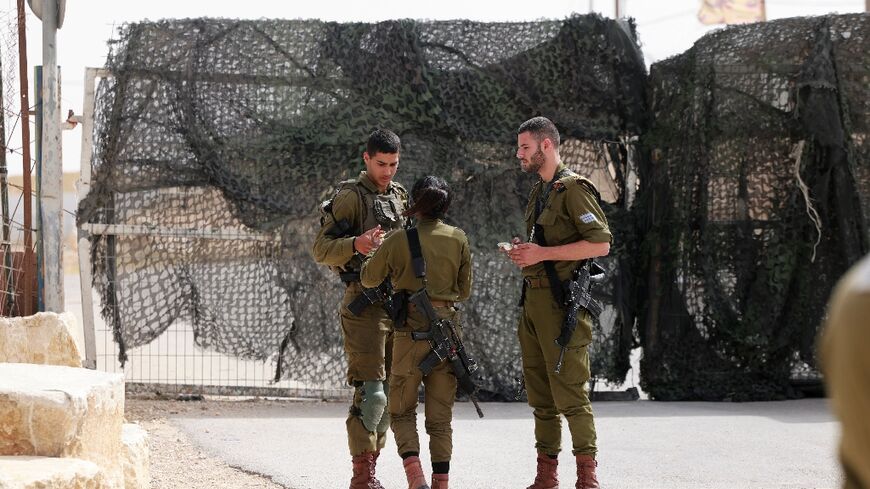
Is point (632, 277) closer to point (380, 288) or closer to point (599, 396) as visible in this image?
point (599, 396)

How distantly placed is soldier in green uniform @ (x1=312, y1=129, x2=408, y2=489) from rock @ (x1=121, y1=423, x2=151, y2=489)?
0.91 m

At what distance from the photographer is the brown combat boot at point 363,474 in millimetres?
4918

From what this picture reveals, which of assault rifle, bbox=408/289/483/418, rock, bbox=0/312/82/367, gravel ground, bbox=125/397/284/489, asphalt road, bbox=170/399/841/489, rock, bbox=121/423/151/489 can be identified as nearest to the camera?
rock, bbox=121/423/151/489

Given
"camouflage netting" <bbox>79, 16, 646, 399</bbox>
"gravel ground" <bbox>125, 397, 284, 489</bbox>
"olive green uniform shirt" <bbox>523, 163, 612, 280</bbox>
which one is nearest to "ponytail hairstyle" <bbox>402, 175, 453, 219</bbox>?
"olive green uniform shirt" <bbox>523, 163, 612, 280</bbox>

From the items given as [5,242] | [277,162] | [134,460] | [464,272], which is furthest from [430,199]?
[5,242]

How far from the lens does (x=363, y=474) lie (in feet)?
16.1

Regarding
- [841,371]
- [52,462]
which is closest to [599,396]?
[52,462]

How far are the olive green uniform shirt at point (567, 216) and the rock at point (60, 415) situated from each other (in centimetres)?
203

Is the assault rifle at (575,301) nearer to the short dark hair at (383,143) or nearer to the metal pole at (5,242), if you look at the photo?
the short dark hair at (383,143)

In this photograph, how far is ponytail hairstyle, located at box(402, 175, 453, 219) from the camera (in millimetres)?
4660

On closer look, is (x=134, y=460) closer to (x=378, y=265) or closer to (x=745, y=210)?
(x=378, y=265)

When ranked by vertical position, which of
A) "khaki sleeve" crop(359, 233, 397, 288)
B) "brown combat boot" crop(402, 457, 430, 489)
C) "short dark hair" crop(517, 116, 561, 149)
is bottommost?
"brown combat boot" crop(402, 457, 430, 489)

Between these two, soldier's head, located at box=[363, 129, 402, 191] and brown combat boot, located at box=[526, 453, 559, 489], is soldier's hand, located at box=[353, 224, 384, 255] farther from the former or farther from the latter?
brown combat boot, located at box=[526, 453, 559, 489]

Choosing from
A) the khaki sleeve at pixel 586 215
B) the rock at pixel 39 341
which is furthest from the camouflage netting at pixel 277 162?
the khaki sleeve at pixel 586 215
